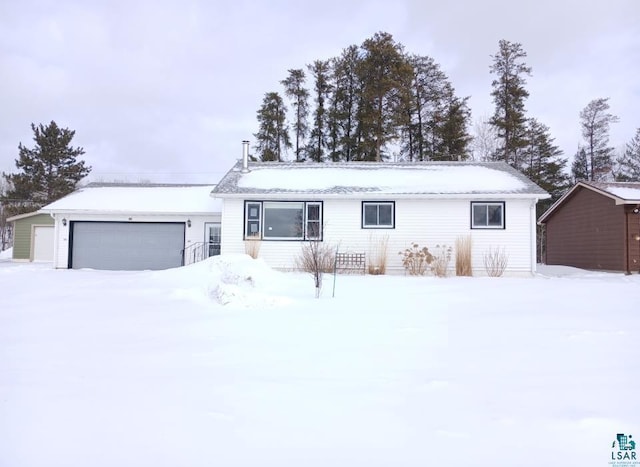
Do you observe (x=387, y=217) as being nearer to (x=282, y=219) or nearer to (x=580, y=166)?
(x=282, y=219)

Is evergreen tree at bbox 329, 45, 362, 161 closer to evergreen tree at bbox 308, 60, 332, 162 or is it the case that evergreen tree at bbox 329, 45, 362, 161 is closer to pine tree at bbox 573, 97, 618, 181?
evergreen tree at bbox 308, 60, 332, 162

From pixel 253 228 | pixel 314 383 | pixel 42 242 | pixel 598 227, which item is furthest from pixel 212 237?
pixel 598 227

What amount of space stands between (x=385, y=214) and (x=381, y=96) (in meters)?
12.0

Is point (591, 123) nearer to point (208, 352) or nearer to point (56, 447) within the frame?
point (208, 352)

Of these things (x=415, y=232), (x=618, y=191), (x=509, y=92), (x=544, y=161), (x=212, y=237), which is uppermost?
(x=509, y=92)

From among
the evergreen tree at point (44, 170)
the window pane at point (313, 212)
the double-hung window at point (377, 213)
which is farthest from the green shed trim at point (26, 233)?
the double-hung window at point (377, 213)

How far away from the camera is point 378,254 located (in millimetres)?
13477

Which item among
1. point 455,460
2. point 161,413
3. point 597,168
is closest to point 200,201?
point 161,413

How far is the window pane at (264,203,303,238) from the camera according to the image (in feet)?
45.4

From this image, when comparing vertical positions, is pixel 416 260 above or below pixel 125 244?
below

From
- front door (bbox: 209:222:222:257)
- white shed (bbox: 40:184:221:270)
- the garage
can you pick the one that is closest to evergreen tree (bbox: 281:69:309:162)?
white shed (bbox: 40:184:221:270)

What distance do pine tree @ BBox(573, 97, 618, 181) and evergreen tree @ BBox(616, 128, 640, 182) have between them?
0.99 meters

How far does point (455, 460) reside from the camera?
8.18ft

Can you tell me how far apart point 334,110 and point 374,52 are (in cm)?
383
